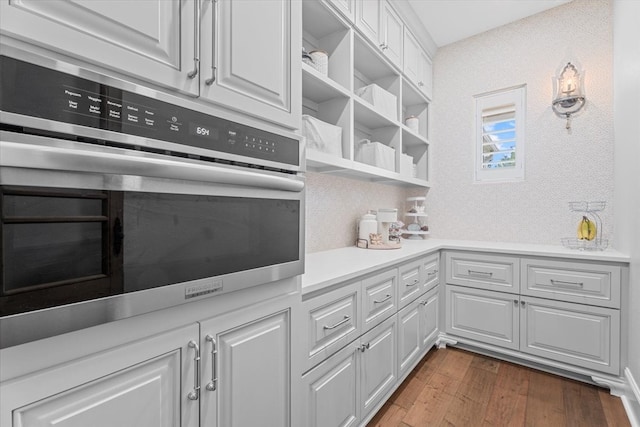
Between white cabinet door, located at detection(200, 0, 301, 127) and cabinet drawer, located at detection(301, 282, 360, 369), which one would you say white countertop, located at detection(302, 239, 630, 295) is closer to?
cabinet drawer, located at detection(301, 282, 360, 369)

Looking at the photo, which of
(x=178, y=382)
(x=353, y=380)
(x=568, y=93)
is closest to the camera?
(x=178, y=382)

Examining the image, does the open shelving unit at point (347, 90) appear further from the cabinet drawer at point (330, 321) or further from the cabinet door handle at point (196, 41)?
the cabinet door handle at point (196, 41)

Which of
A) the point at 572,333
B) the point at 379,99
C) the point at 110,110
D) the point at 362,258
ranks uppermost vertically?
the point at 379,99

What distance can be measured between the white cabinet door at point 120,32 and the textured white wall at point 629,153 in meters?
2.21

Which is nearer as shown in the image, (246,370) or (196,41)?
(196,41)

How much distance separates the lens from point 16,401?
52 cm

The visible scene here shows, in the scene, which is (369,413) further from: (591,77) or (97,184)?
(591,77)

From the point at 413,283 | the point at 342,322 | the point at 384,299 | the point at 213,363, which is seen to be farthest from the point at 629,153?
the point at 213,363

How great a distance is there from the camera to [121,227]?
24.9 inches

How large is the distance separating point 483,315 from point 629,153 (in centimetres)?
141

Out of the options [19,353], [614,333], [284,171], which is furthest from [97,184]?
[614,333]

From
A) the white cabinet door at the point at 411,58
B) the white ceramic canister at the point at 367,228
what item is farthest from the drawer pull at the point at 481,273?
the white cabinet door at the point at 411,58

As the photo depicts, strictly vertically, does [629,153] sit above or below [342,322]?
above

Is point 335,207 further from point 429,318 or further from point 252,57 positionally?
point 252,57
